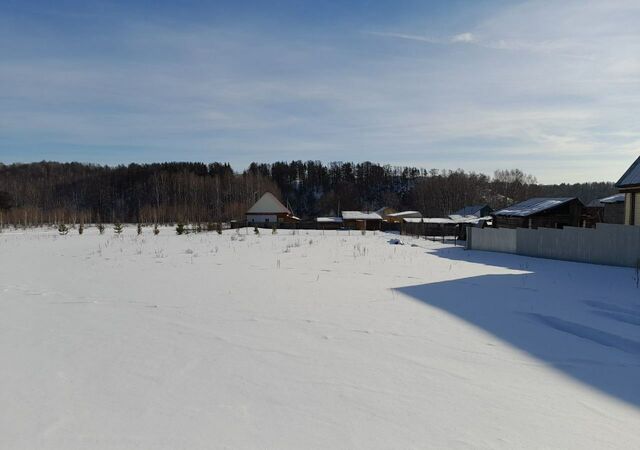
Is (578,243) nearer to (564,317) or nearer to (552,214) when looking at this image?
(564,317)

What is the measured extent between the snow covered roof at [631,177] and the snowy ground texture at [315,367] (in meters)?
8.97

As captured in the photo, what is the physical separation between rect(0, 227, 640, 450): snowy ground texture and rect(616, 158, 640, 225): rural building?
896 centimetres

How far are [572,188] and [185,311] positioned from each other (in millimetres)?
138269

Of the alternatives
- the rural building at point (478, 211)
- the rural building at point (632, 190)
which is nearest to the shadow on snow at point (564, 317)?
the rural building at point (632, 190)

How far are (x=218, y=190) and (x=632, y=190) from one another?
215ft

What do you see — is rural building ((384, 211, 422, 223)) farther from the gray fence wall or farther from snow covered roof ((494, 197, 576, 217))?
the gray fence wall

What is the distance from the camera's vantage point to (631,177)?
14.9 metres

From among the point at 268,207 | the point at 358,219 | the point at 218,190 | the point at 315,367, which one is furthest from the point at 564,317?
the point at 218,190

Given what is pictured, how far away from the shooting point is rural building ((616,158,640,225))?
14.6m

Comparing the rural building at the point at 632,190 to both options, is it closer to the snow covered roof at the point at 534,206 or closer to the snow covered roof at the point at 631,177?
the snow covered roof at the point at 631,177

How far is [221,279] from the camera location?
28.4ft

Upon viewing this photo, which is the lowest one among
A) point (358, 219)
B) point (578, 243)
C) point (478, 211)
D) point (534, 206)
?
point (578, 243)

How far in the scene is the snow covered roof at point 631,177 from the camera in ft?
47.8

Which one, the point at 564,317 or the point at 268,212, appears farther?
the point at 268,212
